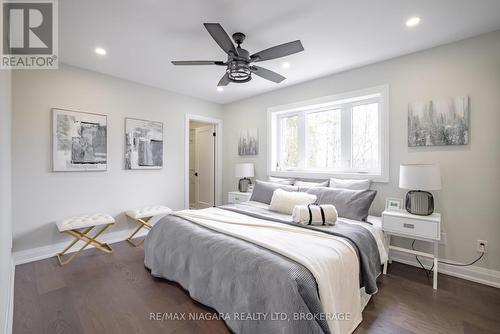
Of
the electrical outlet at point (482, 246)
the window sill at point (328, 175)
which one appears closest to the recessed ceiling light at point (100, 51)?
the window sill at point (328, 175)

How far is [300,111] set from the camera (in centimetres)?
396

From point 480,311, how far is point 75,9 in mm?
4344

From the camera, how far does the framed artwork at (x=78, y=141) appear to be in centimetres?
299

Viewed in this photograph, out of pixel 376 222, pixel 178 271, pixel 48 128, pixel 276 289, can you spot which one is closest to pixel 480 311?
pixel 376 222

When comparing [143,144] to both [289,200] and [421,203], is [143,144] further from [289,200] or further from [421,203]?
[421,203]

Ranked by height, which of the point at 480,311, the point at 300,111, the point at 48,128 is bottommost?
the point at 480,311

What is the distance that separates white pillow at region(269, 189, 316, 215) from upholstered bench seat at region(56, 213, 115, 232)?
220 centimetres

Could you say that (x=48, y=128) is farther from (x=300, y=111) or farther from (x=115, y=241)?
(x=300, y=111)

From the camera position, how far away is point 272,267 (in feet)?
4.72

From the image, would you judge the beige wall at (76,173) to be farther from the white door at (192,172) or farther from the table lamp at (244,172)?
the white door at (192,172)

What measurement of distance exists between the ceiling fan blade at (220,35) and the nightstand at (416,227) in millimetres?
2373

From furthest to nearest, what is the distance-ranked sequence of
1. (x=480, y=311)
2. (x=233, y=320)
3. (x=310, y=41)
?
1. (x=310, y=41)
2. (x=480, y=311)
3. (x=233, y=320)

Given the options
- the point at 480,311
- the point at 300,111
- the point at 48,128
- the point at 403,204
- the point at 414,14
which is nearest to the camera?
the point at 480,311

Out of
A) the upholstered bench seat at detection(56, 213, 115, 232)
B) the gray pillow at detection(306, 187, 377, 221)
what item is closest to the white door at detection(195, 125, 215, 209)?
the upholstered bench seat at detection(56, 213, 115, 232)
